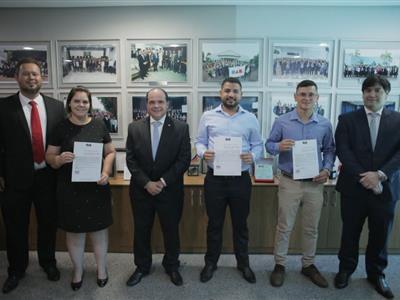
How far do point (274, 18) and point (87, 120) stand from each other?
217 centimetres

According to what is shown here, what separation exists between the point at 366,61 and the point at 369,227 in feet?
5.90

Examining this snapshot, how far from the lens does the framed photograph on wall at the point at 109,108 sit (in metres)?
3.43

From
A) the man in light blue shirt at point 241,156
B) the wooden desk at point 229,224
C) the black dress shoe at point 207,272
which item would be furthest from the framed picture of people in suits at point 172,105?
the black dress shoe at point 207,272

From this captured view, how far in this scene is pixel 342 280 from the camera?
8.45ft

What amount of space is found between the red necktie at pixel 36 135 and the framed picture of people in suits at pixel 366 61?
2.94 meters

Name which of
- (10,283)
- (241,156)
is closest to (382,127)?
(241,156)

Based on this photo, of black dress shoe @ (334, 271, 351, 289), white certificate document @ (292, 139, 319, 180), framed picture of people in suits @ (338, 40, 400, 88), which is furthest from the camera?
framed picture of people in suits @ (338, 40, 400, 88)

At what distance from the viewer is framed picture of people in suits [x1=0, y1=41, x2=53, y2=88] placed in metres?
3.38

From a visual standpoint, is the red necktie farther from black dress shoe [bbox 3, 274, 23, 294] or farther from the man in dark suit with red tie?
black dress shoe [bbox 3, 274, 23, 294]

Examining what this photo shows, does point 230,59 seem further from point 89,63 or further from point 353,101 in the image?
point 89,63

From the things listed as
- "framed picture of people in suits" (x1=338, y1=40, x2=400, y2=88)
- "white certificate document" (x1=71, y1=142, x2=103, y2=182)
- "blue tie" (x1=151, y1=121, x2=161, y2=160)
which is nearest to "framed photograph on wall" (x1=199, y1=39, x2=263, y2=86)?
"framed picture of people in suits" (x1=338, y1=40, x2=400, y2=88)

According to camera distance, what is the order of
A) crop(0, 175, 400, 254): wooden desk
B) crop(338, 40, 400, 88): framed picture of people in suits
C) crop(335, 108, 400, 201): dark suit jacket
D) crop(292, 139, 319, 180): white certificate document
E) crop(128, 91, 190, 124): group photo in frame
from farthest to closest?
crop(128, 91, 190, 124): group photo in frame, crop(338, 40, 400, 88): framed picture of people in suits, crop(0, 175, 400, 254): wooden desk, crop(292, 139, 319, 180): white certificate document, crop(335, 108, 400, 201): dark suit jacket

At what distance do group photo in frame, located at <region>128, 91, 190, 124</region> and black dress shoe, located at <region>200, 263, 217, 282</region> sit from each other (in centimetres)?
152

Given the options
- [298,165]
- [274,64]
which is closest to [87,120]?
[298,165]
